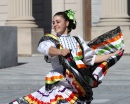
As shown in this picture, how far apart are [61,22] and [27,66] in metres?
11.2

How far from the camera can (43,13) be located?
85.0 feet

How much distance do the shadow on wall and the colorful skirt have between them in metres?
19.1

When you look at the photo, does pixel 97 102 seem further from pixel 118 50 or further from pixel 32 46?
pixel 32 46

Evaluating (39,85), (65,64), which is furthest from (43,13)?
(65,64)

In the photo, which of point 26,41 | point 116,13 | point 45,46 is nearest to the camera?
point 45,46

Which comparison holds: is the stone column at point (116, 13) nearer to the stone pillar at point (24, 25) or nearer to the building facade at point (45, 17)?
the building facade at point (45, 17)

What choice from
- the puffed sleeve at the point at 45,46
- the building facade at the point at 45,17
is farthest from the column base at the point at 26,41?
the puffed sleeve at the point at 45,46

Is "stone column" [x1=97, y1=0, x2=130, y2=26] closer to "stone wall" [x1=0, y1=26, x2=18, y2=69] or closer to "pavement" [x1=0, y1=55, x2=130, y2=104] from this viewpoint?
"stone wall" [x1=0, y1=26, x2=18, y2=69]

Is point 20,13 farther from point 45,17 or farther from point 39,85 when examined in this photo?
point 39,85

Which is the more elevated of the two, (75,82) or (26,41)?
(75,82)

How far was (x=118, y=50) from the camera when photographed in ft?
21.7

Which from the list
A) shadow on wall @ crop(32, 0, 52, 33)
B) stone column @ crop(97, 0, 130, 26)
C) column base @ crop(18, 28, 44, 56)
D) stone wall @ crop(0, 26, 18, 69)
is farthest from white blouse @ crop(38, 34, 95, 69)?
shadow on wall @ crop(32, 0, 52, 33)

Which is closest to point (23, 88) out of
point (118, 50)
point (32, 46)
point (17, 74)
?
point (17, 74)

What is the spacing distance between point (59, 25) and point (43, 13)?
19.5 meters
